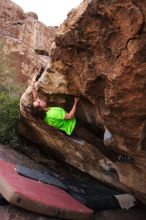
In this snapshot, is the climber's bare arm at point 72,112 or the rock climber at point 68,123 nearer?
the climber's bare arm at point 72,112

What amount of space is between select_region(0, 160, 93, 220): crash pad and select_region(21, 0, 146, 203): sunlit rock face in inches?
52.8

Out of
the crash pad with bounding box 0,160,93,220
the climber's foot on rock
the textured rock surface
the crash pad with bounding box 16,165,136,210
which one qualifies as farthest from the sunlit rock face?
the crash pad with bounding box 0,160,93,220

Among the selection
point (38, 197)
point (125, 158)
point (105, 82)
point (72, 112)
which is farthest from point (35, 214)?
point (105, 82)

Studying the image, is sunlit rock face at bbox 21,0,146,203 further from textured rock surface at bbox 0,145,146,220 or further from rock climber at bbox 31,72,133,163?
textured rock surface at bbox 0,145,146,220

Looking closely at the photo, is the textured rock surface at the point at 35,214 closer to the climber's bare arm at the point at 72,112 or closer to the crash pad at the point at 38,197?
the crash pad at the point at 38,197

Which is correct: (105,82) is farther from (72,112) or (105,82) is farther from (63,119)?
(63,119)

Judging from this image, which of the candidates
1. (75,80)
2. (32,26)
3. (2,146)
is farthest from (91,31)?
(32,26)

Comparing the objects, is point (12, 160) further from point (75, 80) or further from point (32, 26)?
point (32, 26)

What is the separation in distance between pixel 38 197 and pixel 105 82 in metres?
3.29

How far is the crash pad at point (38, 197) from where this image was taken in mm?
8633

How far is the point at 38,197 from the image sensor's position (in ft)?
29.5

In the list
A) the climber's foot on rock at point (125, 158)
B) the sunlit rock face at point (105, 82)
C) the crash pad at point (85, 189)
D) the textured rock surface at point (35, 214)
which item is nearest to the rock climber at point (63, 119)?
the sunlit rock face at point (105, 82)

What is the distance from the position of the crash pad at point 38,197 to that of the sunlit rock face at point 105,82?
134 centimetres

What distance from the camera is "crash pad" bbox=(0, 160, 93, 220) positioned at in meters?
8.63
